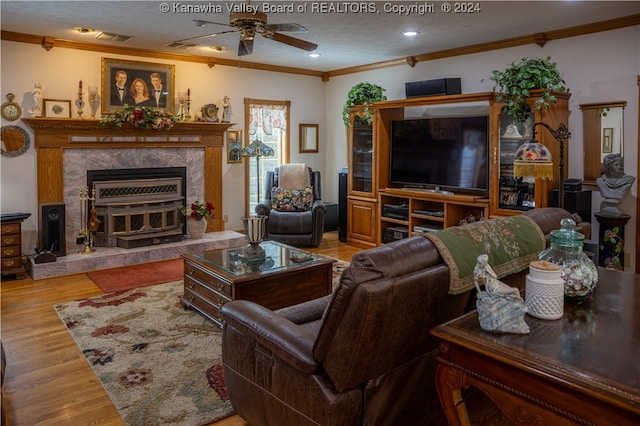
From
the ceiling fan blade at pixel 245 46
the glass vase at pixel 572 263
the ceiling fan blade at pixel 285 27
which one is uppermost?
the ceiling fan blade at pixel 285 27

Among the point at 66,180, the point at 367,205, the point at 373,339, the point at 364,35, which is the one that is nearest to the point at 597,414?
the point at 373,339

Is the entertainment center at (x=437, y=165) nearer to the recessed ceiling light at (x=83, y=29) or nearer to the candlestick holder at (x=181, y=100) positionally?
the candlestick holder at (x=181, y=100)

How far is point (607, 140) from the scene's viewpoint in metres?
4.81

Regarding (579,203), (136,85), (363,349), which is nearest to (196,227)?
(136,85)

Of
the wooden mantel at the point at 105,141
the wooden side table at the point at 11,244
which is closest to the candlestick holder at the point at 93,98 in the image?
the wooden mantel at the point at 105,141

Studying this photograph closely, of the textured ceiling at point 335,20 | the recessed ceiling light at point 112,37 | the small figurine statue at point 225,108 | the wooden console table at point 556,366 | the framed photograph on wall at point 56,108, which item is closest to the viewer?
the wooden console table at point 556,366

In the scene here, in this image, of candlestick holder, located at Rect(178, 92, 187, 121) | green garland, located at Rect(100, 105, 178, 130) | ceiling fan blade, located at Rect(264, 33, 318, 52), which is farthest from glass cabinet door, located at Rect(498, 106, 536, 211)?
candlestick holder, located at Rect(178, 92, 187, 121)

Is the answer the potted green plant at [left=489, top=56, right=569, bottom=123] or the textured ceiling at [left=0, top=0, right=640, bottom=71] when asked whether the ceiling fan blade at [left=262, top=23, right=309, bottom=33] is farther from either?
the potted green plant at [left=489, top=56, right=569, bottom=123]

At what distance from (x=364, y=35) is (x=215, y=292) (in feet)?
10.8

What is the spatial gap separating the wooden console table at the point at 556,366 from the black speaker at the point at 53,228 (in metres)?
4.91

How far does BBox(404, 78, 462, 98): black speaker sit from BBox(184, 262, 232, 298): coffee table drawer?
367cm

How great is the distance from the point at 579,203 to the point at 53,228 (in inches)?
212

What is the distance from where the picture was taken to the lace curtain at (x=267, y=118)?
738cm

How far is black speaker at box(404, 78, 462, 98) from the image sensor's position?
5.84 m
